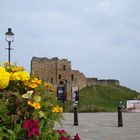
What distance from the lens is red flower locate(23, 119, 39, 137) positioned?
479 cm

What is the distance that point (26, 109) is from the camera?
507 cm

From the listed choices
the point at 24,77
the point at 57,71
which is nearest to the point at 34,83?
the point at 24,77

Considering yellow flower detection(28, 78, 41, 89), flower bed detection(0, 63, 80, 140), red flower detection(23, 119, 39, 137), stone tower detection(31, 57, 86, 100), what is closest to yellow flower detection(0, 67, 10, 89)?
flower bed detection(0, 63, 80, 140)

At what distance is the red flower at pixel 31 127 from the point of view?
4.79 m

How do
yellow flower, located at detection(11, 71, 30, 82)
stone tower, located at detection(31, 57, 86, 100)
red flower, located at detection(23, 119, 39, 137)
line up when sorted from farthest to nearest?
1. stone tower, located at detection(31, 57, 86, 100)
2. yellow flower, located at detection(11, 71, 30, 82)
3. red flower, located at detection(23, 119, 39, 137)

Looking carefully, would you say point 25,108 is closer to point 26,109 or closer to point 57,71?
point 26,109

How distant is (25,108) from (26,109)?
0.9 inches

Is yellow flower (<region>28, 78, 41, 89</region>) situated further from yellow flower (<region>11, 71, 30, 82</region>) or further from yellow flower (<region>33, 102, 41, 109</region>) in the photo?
yellow flower (<region>33, 102, 41, 109</region>)

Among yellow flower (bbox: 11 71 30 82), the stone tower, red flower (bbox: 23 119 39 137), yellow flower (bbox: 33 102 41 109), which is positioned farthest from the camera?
the stone tower

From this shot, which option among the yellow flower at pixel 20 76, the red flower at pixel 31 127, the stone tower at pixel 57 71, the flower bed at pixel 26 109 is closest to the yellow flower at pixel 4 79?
the flower bed at pixel 26 109

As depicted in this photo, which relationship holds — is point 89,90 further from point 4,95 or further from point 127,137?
point 4,95

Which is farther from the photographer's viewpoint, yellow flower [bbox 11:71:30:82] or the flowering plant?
yellow flower [bbox 11:71:30:82]

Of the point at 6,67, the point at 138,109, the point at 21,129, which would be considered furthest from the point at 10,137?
the point at 138,109

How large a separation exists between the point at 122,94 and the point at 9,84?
98229 millimetres
